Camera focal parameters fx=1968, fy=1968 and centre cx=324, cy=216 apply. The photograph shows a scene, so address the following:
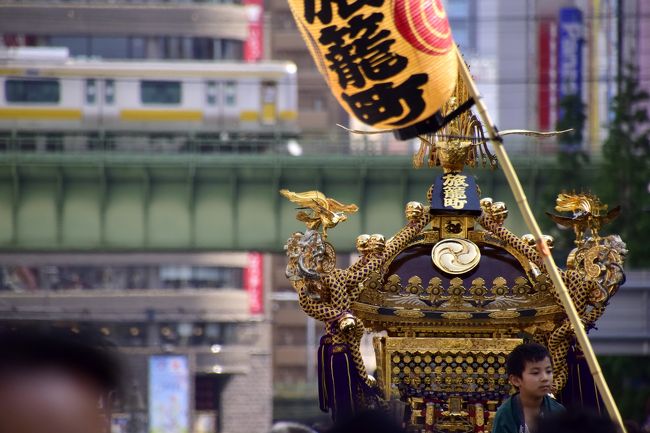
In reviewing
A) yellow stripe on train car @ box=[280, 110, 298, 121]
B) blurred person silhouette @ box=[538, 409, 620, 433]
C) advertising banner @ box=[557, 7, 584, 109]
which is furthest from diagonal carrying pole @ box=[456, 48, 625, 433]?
yellow stripe on train car @ box=[280, 110, 298, 121]

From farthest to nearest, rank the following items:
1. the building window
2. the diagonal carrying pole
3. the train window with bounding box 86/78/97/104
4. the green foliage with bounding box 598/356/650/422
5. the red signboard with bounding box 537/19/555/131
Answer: the building window < the red signboard with bounding box 537/19/555/131 < the train window with bounding box 86/78/97/104 < the green foliage with bounding box 598/356/650/422 < the diagonal carrying pole

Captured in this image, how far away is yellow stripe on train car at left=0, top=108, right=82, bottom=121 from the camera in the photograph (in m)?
56.7

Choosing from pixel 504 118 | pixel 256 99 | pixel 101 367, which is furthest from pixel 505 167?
pixel 504 118

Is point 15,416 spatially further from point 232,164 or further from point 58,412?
point 232,164

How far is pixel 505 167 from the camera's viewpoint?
32.0 ft

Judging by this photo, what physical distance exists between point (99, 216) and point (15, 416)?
33.0 meters

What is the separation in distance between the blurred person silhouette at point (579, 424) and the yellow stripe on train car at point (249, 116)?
49.8 metres

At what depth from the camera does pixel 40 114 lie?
56844 millimetres

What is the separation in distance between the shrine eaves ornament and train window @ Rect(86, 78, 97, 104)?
47.4 m

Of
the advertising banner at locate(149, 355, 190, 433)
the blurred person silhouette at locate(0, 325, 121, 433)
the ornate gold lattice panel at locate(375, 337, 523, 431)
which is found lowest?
the advertising banner at locate(149, 355, 190, 433)

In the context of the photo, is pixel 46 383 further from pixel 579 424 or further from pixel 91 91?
pixel 91 91

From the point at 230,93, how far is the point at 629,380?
82.3ft

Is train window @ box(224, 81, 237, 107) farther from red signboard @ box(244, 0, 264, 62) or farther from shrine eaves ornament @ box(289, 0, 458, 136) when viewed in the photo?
shrine eaves ornament @ box(289, 0, 458, 136)

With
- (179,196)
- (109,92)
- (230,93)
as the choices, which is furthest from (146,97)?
(179,196)
